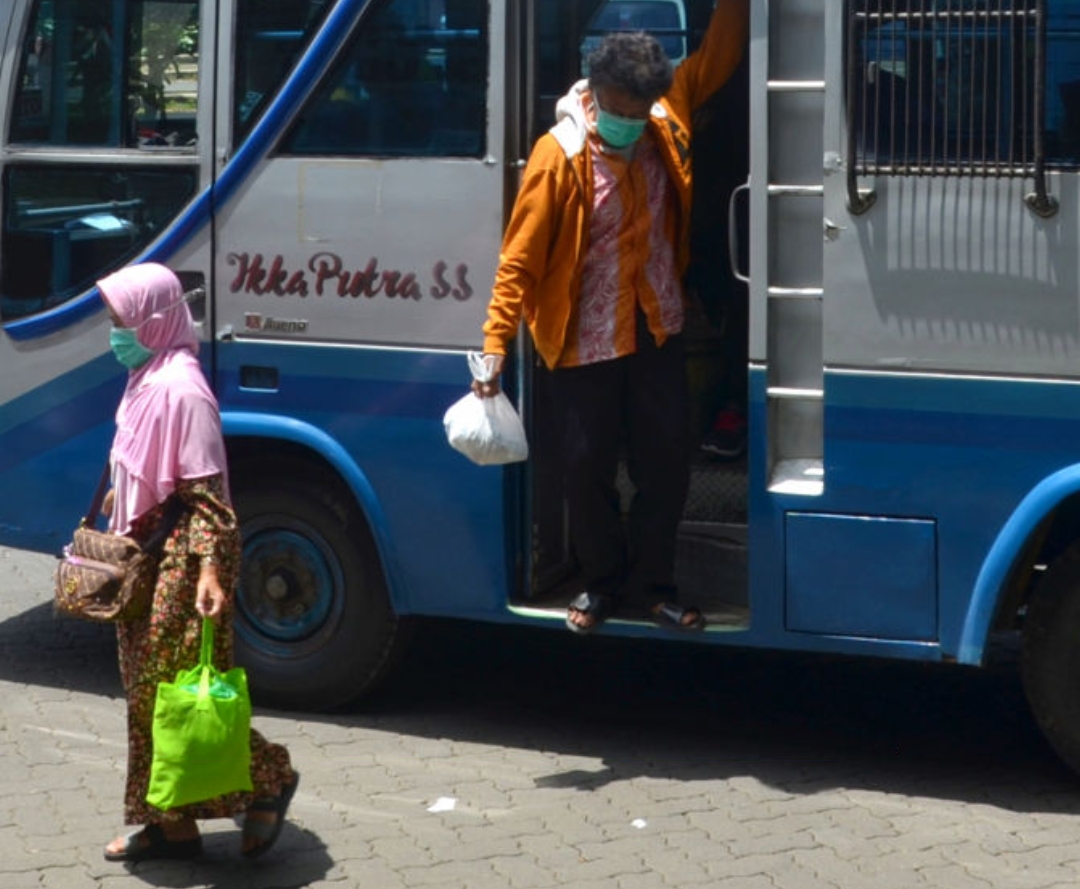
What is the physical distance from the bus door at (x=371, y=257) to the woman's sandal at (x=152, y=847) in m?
1.31

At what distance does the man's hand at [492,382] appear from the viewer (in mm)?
6473

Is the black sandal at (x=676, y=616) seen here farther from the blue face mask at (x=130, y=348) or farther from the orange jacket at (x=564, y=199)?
the blue face mask at (x=130, y=348)

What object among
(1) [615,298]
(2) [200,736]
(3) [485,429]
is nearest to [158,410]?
(2) [200,736]

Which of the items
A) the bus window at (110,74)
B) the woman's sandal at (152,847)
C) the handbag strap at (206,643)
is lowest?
the woman's sandal at (152,847)

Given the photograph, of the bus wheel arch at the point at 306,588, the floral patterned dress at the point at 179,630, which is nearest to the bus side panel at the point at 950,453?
the bus wheel arch at the point at 306,588

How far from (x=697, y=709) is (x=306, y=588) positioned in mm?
1327

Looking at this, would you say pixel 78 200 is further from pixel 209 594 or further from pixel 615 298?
pixel 209 594

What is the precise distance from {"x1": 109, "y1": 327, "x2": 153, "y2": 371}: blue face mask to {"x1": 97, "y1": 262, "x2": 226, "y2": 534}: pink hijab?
1 cm

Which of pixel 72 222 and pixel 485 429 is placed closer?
pixel 485 429

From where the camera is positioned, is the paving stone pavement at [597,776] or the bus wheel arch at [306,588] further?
the bus wheel arch at [306,588]

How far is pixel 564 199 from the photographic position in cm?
651

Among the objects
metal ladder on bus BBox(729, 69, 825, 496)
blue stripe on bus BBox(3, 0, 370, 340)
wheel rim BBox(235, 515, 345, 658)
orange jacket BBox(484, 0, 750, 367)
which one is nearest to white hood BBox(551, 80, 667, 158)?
orange jacket BBox(484, 0, 750, 367)

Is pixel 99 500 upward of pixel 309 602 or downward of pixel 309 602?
upward

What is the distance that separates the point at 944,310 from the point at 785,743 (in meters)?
1.61
